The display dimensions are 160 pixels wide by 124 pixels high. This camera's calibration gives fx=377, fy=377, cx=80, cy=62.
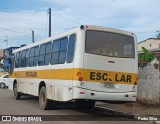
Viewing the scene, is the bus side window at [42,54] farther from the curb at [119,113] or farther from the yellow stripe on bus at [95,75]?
the curb at [119,113]

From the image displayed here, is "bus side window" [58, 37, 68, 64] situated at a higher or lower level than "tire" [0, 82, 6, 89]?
higher

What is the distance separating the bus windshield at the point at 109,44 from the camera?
13.1 metres

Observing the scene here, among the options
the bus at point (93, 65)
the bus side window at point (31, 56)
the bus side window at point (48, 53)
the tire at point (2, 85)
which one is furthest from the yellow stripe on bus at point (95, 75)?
the tire at point (2, 85)

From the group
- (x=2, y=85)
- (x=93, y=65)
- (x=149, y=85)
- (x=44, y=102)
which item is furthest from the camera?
(x=2, y=85)

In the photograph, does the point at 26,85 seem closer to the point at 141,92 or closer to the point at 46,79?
the point at 46,79

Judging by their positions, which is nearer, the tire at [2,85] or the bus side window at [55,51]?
the bus side window at [55,51]

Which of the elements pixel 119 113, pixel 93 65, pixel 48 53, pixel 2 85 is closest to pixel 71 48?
pixel 93 65

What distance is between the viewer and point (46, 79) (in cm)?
1593

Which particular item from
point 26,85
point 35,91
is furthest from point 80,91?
point 26,85

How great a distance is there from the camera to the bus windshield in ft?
42.9

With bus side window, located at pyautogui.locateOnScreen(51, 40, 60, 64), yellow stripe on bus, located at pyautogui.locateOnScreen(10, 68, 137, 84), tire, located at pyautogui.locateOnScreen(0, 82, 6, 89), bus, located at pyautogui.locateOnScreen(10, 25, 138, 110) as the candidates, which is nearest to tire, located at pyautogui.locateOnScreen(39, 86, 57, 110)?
bus, located at pyautogui.locateOnScreen(10, 25, 138, 110)

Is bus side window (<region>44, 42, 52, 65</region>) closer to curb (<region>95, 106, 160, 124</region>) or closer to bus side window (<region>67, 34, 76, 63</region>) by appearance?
bus side window (<region>67, 34, 76, 63</region>)

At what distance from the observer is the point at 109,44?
13383 mm

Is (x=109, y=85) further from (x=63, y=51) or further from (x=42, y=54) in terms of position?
(x=42, y=54)
